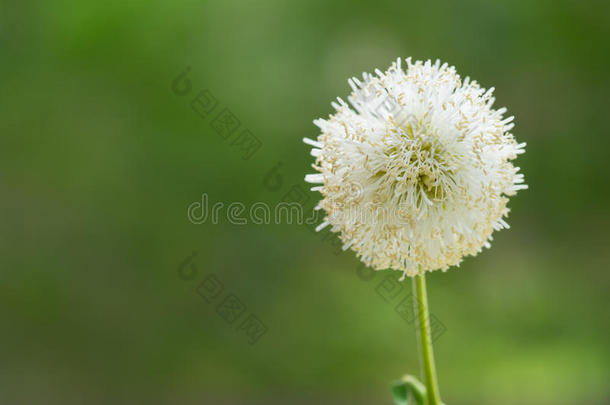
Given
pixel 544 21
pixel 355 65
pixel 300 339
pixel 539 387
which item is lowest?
pixel 300 339

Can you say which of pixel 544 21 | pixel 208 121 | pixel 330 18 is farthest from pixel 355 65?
pixel 544 21

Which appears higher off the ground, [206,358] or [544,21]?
[544,21]

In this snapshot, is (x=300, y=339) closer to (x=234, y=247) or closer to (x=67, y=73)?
(x=234, y=247)

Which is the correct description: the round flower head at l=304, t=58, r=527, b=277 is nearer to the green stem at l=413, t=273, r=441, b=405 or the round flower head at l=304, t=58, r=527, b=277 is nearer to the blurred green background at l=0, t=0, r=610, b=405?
the green stem at l=413, t=273, r=441, b=405

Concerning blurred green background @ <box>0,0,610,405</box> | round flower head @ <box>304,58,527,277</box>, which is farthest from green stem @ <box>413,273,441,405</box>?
blurred green background @ <box>0,0,610,405</box>

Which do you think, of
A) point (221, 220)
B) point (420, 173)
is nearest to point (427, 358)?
point (420, 173)

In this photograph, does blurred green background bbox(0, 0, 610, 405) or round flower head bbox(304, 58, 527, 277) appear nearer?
round flower head bbox(304, 58, 527, 277)
